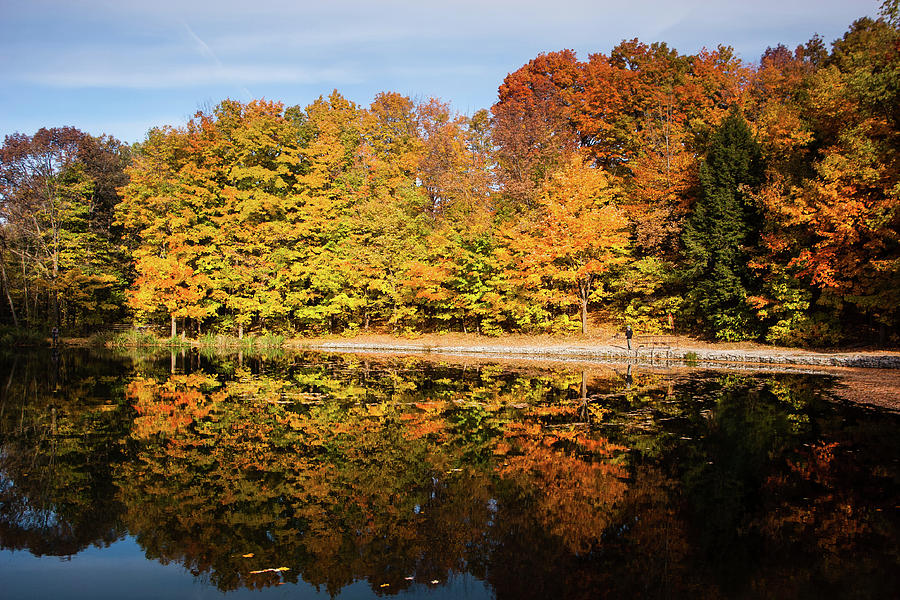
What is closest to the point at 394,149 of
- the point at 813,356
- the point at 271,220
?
the point at 271,220

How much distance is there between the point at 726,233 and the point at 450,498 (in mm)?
24554

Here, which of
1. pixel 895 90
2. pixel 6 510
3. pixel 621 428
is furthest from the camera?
pixel 895 90

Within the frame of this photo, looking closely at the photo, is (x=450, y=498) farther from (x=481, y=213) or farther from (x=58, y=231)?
(x=58, y=231)

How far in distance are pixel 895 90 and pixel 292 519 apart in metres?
24.6

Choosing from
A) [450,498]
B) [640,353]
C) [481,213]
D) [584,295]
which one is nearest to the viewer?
[450,498]

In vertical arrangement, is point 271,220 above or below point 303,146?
below

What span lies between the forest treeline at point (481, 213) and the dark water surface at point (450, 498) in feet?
48.4

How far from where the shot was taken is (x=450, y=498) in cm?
673

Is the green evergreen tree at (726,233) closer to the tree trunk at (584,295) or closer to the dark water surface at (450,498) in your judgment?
the tree trunk at (584,295)

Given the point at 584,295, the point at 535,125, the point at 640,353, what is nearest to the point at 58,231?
the point at 535,125

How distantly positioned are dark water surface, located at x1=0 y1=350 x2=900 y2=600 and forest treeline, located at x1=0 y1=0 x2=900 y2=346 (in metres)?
14.7

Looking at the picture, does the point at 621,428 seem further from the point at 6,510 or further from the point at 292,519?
the point at 6,510

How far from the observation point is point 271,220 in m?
36.4

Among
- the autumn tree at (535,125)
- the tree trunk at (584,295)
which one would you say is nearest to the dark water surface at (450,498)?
the tree trunk at (584,295)
